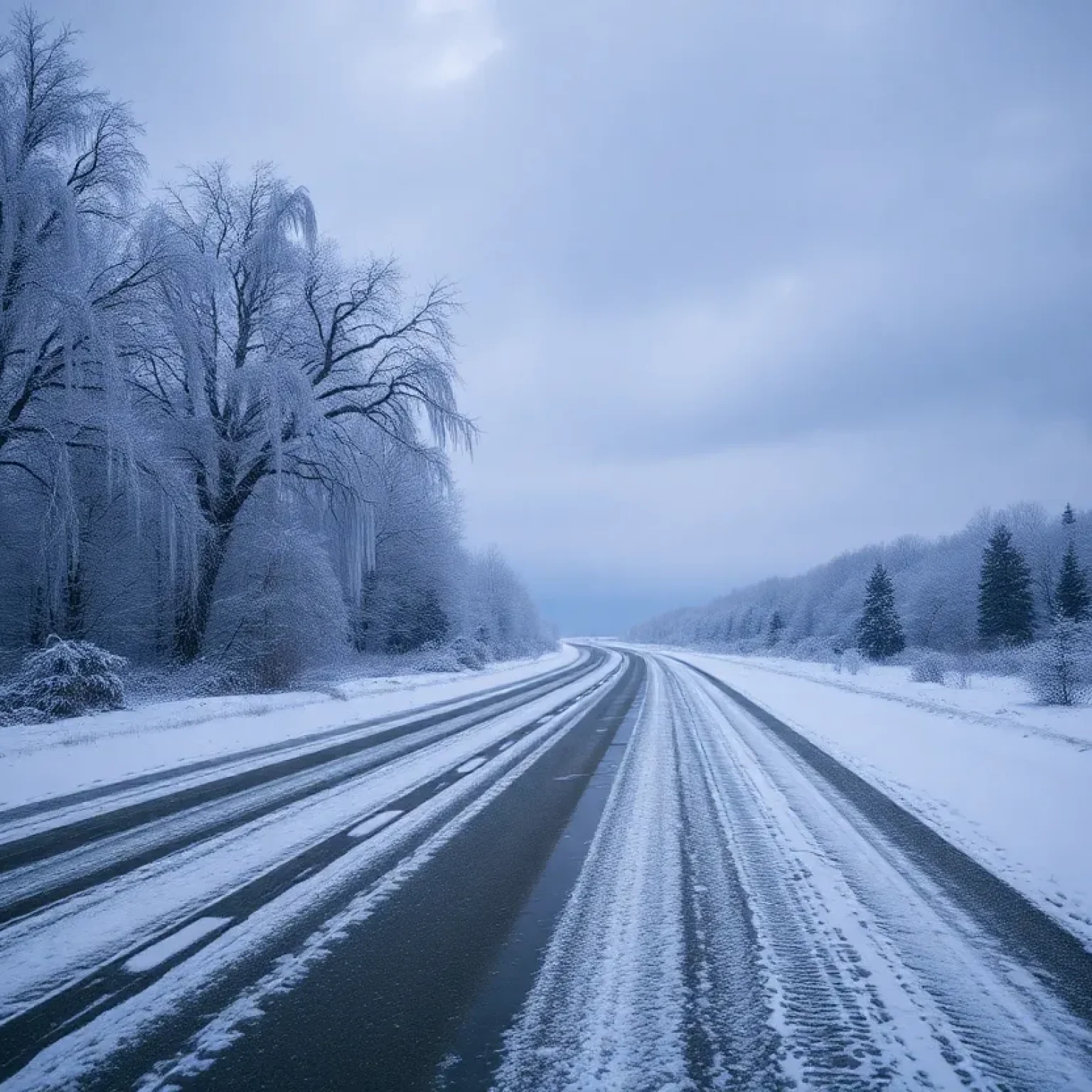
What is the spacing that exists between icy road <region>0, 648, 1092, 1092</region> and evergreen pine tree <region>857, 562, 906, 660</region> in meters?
45.1

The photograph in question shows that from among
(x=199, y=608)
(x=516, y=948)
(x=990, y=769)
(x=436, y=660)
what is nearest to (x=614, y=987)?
(x=516, y=948)

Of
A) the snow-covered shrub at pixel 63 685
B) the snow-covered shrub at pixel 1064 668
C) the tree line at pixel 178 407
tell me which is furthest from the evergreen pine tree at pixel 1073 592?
the snow-covered shrub at pixel 63 685

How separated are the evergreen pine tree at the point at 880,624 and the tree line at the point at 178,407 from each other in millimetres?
39557

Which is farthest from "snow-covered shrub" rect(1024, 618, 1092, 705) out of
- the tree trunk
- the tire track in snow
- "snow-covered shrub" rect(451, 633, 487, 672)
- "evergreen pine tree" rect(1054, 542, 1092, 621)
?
"evergreen pine tree" rect(1054, 542, 1092, 621)

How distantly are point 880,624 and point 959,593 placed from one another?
15.9 metres

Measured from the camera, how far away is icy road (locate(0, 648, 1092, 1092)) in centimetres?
238

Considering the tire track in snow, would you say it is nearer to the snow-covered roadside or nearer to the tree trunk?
the snow-covered roadside

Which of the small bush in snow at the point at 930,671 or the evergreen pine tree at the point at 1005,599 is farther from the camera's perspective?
the evergreen pine tree at the point at 1005,599

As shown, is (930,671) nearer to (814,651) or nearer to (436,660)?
(436,660)

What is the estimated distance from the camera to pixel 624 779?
719 centimetres

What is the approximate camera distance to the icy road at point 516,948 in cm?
238

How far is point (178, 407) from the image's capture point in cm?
1628

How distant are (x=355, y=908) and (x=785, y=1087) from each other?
2440 millimetres

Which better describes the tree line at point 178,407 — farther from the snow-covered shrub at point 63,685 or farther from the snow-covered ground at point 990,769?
the snow-covered ground at point 990,769
